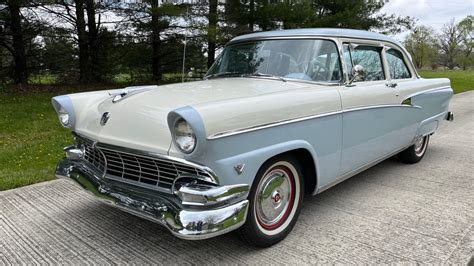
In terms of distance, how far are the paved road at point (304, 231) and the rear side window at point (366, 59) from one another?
1208 mm

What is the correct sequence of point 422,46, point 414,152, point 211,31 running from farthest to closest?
point 422,46 < point 211,31 < point 414,152

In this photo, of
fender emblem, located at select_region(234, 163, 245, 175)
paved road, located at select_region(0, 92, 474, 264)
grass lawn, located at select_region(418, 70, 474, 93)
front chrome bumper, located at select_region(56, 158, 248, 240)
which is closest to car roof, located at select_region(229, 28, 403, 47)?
paved road, located at select_region(0, 92, 474, 264)

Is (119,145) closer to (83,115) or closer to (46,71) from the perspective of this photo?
(83,115)

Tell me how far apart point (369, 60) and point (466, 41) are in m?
62.7

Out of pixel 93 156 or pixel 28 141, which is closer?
pixel 93 156

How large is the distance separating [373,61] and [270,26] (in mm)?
10148

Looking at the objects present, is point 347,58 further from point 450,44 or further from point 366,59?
point 450,44

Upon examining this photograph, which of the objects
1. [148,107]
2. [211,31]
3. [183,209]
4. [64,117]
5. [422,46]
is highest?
[422,46]

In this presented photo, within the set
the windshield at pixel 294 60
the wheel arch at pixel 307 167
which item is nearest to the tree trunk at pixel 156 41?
the windshield at pixel 294 60

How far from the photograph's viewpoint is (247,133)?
2.58 meters

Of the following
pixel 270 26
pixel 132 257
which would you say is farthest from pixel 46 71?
pixel 132 257

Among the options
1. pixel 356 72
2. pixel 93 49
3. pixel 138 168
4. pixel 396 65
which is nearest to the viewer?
pixel 138 168

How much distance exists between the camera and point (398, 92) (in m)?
4.29

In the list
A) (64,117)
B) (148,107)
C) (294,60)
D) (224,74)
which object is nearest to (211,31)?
(224,74)
